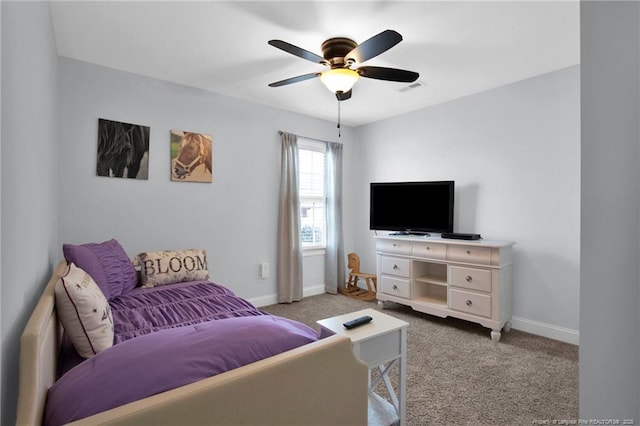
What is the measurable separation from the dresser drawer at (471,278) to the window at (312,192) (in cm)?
192

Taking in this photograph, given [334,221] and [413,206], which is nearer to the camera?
[413,206]

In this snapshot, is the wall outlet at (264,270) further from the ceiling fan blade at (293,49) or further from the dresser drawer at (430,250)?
the ceiling fan blade at (293,49)

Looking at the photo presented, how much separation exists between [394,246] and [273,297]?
1.65 metres

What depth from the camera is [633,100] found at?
557 mm

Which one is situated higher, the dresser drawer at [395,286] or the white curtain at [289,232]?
the white curtain at [289,232]

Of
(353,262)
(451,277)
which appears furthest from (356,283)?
(451,277)

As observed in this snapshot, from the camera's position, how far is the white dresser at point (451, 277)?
113 inches

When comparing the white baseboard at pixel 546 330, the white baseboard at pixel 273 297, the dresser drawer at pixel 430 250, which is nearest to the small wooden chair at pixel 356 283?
the white baseboard at pixel 273 297

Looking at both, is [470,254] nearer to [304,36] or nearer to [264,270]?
[264,270]

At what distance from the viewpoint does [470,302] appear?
9.80 ft

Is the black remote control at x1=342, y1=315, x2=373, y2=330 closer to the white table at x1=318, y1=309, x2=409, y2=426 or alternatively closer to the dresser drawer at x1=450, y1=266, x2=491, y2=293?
the white table at x1=318, y1=309, x2=409, y2=426

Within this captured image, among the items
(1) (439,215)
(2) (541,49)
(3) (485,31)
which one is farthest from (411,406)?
(2) (541,49)

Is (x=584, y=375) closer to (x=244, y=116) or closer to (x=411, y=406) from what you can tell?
(x=411, y=406)

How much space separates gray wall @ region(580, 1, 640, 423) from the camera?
1.84ft
